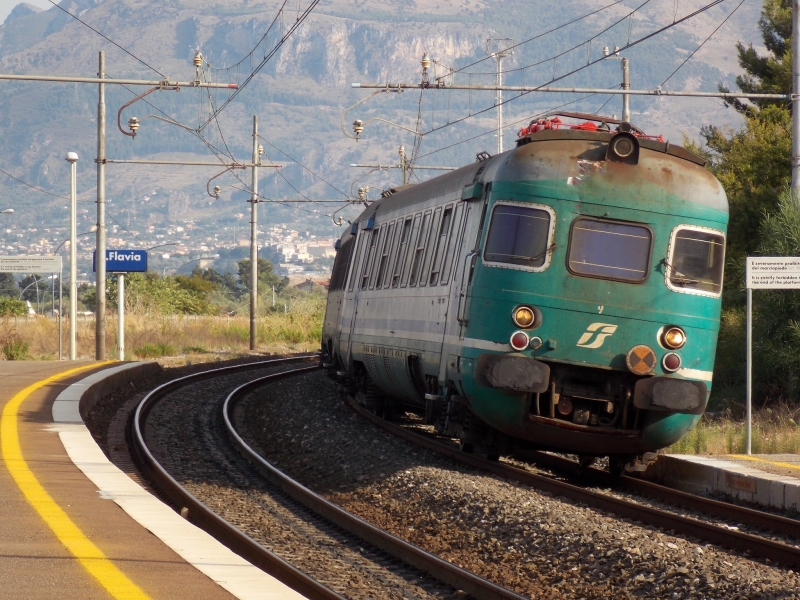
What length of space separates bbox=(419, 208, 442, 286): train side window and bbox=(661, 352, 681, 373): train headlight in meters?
3.41

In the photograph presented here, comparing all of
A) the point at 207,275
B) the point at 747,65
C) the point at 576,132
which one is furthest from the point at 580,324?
A: the point at 207,275

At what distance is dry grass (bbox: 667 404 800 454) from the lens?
14117mm

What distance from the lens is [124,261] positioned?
3030cm

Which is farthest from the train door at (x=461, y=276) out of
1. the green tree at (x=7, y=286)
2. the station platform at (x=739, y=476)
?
the green tree at (x=7, y=286)

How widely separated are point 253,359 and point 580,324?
79.7ft

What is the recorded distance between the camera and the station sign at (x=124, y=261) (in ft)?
98.8

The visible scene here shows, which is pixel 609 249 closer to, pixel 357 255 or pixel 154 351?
pixel 357 255

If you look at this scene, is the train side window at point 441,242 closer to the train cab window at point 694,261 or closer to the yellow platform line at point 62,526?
the train cab window at point 694,261

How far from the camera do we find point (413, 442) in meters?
15.1

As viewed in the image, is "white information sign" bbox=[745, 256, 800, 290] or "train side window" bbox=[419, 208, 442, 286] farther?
"train side window" bbox=[419, 208, 442, 286]

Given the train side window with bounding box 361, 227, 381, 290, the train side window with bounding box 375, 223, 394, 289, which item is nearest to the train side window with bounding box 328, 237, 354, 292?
the train side window with bounding box 361, 227, 381, 290

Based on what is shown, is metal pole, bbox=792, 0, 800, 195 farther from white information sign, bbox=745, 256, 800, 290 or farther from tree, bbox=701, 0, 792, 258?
white information sign, bbox=745, 256, 800, 290

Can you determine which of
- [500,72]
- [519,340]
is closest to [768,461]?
[519,340]

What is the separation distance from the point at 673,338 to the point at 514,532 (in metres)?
2.96
